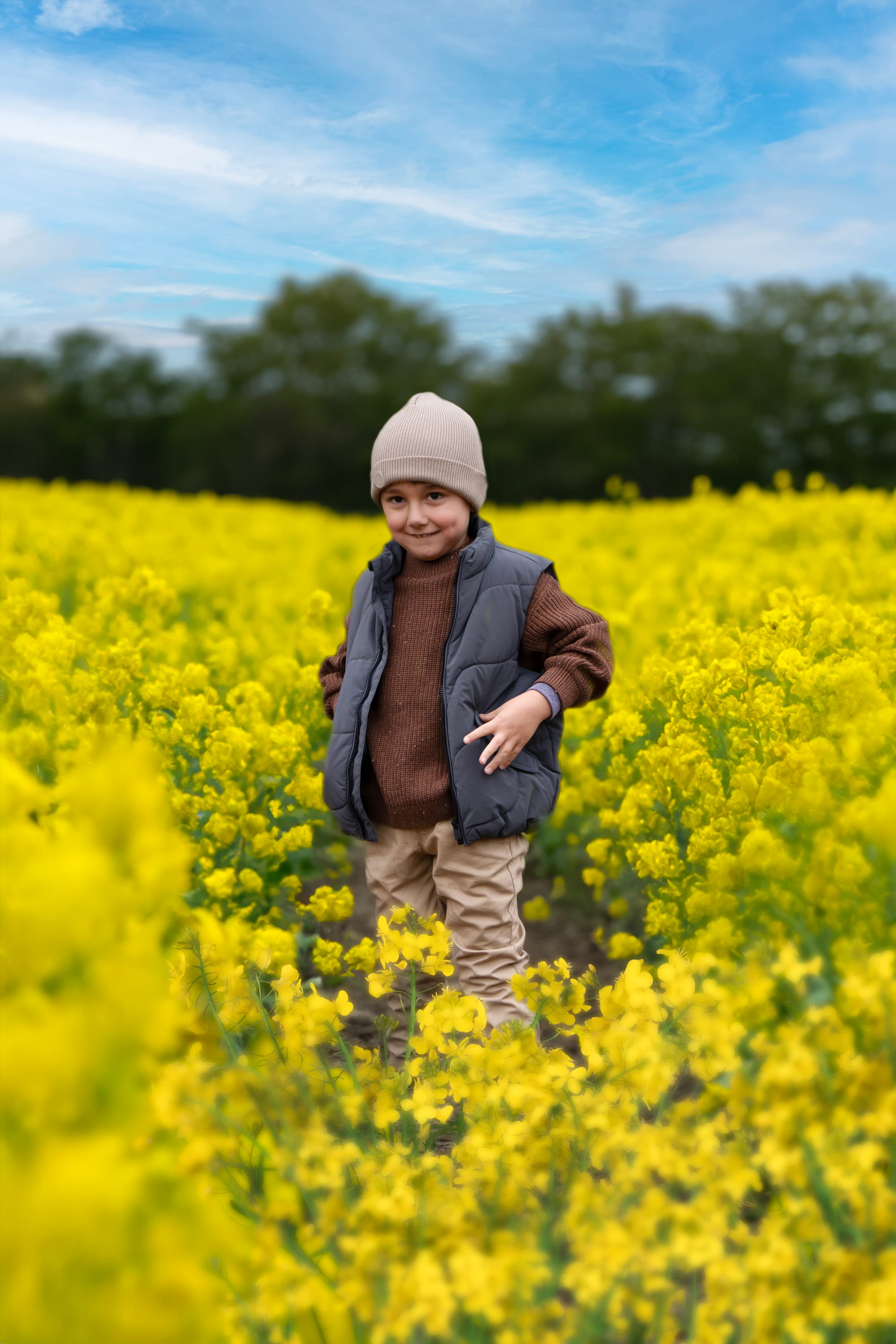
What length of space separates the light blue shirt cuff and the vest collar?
0.32 metres

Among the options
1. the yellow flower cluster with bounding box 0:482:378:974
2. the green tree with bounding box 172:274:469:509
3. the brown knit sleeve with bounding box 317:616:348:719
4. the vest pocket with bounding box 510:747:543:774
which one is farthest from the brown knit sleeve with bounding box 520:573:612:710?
the green tree with bounding box 172:274:469:509

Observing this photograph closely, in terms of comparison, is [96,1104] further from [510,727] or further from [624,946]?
[624,946]

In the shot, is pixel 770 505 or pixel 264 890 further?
pixel 770 505

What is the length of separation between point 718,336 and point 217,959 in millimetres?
29817

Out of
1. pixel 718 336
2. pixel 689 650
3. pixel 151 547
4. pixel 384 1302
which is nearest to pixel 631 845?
pixel 689 650

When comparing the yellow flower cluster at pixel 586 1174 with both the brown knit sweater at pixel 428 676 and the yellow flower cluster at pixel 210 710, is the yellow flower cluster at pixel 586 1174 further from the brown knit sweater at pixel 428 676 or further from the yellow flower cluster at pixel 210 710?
the yellow flower cluster at pixel 210 710

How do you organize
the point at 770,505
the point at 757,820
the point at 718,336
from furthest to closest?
1. the point at 718,336
2. the point at 770,505
3. the point at 757,820

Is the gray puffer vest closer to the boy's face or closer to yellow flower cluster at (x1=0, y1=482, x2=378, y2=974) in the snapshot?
the boy's face

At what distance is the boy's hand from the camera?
2.46m

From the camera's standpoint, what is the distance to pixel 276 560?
7957 millimetres

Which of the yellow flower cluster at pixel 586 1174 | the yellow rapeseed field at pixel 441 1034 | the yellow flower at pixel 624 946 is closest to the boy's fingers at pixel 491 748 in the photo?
the yellow rapeseed field at pixel 441 1034

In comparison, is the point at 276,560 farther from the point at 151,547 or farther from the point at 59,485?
the point at 59,485

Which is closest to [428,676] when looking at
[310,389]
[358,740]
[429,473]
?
[358,740]

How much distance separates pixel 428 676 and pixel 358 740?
227 mm
